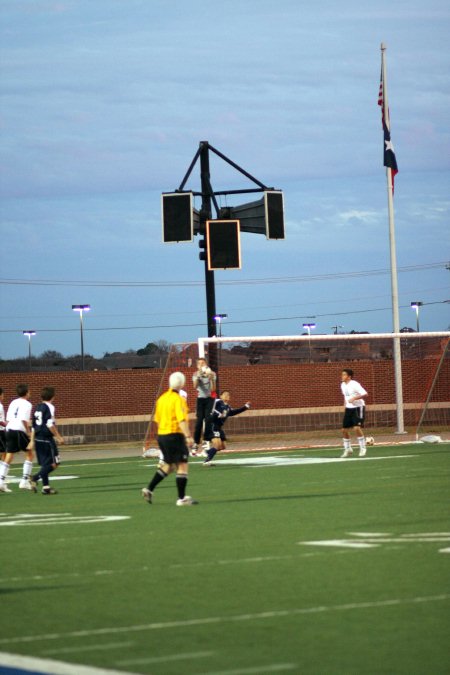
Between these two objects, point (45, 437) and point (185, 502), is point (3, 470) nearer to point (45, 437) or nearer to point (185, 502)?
point (45, 437)

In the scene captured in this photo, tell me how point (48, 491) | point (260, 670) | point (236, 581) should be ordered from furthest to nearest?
point (48, 491) < point (236, 581) < point (260, 670)

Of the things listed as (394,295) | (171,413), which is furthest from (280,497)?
(394,295)

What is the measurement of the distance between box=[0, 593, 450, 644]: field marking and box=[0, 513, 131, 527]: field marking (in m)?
7.00

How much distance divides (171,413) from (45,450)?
431 centimetres

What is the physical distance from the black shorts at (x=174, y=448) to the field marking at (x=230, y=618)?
8370 mm

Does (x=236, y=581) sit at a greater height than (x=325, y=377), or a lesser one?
lesser

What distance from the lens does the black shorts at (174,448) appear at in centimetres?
1728

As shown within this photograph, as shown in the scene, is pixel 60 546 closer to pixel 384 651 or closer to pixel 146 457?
pixel 384 651

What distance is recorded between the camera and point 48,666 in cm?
726

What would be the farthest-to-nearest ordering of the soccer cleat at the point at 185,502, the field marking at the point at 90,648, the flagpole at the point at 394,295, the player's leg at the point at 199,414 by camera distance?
the flagpole at the point at 394,295 → the player's leg at the point at 199,414 → the soccer cleat at the point at 185,502 → the field marking at the point at 90,648

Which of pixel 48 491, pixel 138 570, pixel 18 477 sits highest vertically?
pixel 138 570

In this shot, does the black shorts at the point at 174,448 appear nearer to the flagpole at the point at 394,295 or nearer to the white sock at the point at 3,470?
the white sock at the point at 3,470

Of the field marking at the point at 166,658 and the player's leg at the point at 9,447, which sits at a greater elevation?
the player's leg at the point at 9,447

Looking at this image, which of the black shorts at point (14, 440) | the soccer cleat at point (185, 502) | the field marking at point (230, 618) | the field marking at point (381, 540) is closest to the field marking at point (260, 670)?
→ the field marking at point (230, 618)
